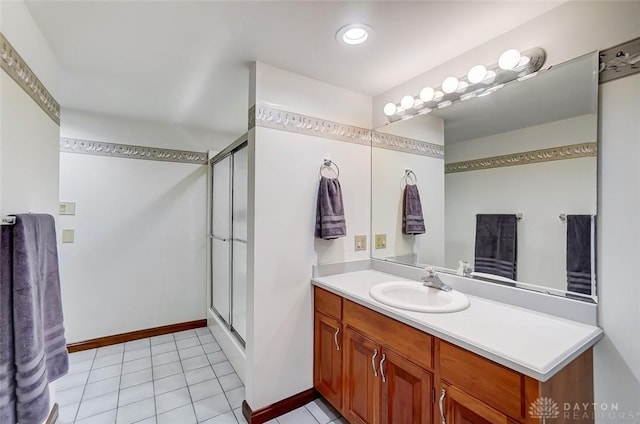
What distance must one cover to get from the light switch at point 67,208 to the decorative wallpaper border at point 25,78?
3.74 feet

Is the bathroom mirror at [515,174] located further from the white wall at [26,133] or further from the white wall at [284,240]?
Answer: the white wall at [26,133]

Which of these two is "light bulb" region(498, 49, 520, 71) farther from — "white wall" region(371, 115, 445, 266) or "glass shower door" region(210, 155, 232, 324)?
"glass shower door" region(210, 155, 232, 324)

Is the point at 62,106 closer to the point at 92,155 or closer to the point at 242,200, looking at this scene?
the point at 92,155

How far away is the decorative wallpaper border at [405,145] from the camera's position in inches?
72.9

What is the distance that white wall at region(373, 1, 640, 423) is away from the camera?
3.42 ft

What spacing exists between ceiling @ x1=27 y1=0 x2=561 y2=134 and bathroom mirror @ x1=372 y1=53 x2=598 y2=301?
1.15 ft

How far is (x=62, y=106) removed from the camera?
7.89 feet

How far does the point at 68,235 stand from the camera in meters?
2.47

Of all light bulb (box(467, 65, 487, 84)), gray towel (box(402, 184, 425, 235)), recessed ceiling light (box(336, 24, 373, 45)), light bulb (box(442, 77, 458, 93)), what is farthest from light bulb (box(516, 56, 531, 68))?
gray towel (box(402, 184, 425, 235))

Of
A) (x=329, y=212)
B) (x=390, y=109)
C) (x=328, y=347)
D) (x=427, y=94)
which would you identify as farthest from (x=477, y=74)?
(x=328, y=347)

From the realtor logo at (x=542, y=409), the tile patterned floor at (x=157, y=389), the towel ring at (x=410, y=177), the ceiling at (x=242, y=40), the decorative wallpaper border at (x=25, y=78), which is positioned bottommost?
the tile patterned floor at (x=157, y=389)

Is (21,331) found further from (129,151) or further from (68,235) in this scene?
(129,151)

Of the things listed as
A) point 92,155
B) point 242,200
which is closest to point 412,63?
point 242,200

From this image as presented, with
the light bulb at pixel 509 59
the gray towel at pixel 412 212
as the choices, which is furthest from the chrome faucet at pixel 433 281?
the light bulb at pixel 509 59
